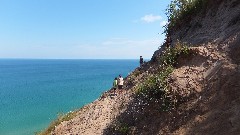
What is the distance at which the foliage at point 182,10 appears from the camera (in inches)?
859

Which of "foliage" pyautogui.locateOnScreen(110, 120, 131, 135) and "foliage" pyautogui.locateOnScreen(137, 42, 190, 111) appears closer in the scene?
"foliage" pyautogui.locateOnScreen(137, 42, 190, 111)

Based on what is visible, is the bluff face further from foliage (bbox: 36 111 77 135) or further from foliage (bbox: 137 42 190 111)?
foliage (bbox: 36 111 77 135)

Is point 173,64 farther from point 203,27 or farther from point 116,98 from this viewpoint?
point 116,98

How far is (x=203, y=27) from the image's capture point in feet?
66.0

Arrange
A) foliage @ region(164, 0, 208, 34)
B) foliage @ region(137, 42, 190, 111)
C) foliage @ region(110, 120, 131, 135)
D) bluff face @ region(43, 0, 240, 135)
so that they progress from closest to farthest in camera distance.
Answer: bluff face @ region(43, 0, 240, 135) < foliage @ region(137, 42, 190, 111) < foliage @ region(110, 120, 131, 135) < foliage @ region(164, 0, 208, 34)

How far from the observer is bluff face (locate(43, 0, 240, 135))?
40.9ft

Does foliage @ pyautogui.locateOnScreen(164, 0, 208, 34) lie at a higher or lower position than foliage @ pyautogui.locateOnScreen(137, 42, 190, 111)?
higher

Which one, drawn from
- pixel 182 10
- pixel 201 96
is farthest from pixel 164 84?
pixel 182 10

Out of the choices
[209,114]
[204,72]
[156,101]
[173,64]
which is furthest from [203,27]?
[209,114]

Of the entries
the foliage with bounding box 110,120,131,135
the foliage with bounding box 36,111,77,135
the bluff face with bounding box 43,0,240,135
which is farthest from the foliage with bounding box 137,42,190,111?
the foliage with bounding box 36,111,77,135

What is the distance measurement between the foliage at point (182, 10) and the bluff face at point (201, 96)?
1.23 m

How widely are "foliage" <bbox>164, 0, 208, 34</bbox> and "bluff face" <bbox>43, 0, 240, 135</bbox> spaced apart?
123 cm

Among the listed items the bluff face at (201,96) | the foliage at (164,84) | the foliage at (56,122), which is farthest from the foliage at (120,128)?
the foliage at (56,122)

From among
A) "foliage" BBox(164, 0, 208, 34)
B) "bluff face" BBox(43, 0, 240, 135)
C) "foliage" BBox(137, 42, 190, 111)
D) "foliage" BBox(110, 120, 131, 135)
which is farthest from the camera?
"foliage" BBox(164, 0, 208, 34)
